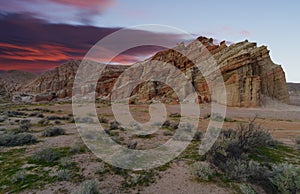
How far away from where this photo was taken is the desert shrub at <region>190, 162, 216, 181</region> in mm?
6198

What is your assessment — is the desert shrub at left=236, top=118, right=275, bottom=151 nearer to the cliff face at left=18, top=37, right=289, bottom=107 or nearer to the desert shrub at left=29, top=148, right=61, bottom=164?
the desert shrub at left=29, top=148, right=61, bottom=164

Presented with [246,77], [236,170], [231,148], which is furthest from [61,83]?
[236,170]

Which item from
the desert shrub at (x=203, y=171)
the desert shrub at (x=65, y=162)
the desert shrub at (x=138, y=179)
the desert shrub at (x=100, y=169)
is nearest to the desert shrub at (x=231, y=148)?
the desert shrub at (x=203, y=171)

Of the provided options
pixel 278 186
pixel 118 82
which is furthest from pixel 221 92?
pixel 118 82

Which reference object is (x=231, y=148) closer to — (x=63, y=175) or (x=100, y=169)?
(x=100, y=169)

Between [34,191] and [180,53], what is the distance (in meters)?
55.6

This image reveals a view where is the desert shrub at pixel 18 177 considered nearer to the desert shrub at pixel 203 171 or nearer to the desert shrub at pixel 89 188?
the desert shrub at pixel 89 188

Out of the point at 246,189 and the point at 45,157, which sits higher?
the point at 45,157

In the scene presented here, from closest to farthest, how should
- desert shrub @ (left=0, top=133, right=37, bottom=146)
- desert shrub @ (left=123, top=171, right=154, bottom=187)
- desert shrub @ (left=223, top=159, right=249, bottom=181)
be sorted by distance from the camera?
1. desert shrub @ (left=123, top=171, right=154, bottom=187)
2. desert shrub @ (left=223, top=159, right=249, bottom=181)
3. desert shrub @ (left=0, top=133, right=37, bottom=146)

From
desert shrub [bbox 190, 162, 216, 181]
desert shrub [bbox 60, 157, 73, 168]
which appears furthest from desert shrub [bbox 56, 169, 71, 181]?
desert shrub [bbox 190, 162, 216, 181]

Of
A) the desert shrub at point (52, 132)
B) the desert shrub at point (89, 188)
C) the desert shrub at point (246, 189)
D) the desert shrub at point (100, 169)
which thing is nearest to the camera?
the desert shrub at point (89, 188)

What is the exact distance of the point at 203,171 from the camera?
20.9ft

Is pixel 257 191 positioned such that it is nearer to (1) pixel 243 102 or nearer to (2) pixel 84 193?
(2) pixel 84 193

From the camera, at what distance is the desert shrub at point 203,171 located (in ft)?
20.3
